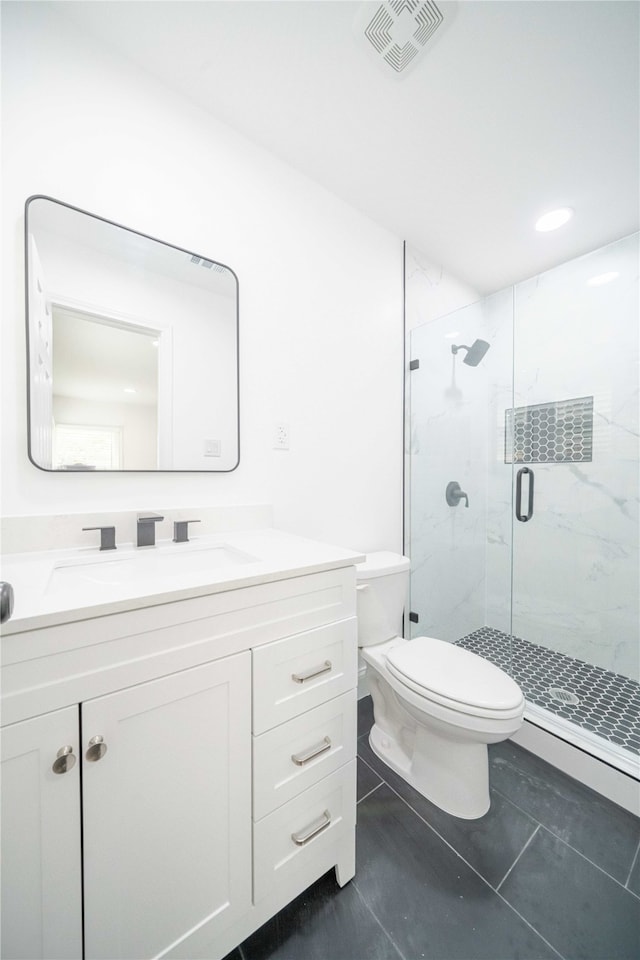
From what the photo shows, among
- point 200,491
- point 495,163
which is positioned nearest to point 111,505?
point 200,491

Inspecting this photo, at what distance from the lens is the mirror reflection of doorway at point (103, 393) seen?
1.04m

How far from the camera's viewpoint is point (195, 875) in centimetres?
72

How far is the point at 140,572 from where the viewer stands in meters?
0.96

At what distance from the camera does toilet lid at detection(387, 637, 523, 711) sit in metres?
1.08

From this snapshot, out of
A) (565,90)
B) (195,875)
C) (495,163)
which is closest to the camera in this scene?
(195,875)

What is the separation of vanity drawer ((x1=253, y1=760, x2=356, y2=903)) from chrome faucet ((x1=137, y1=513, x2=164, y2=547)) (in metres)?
0.76

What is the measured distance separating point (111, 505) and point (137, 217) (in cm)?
94

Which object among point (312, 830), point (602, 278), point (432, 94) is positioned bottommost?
point (312, 830)

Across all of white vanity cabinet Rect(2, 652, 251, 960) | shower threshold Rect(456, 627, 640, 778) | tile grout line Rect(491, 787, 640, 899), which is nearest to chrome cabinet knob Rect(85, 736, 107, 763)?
white vanity cabinet Rect(2, 652, 251, 960)

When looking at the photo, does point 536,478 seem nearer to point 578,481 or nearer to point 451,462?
point 578,481

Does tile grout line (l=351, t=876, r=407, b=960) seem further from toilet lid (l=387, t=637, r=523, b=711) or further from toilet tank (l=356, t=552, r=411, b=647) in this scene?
toilet tank (l=356, t=552, r=411, b=647)

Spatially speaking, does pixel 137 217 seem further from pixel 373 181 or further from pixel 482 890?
pixel 482 890

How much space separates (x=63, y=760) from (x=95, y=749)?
0.14ft

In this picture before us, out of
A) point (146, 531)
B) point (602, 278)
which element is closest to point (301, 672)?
point (146, 531)
